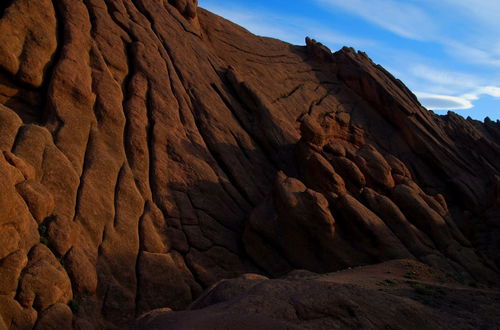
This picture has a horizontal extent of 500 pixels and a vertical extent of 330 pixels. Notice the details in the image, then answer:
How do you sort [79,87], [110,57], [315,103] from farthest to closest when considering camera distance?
1. [315,103]
2. [110,57]
3. [79,87]

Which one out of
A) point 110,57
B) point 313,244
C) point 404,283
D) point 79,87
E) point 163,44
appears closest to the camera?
point 404,283

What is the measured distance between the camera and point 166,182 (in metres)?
24.1

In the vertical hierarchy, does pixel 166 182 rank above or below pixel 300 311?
below

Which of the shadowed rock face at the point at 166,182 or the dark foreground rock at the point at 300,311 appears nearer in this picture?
the dark foreground rock at the point at 300,311

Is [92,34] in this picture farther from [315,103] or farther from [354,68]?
[354,68]

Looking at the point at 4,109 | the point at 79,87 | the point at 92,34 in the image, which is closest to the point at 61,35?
the point at 92,34

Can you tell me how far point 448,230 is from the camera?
88.1 feet

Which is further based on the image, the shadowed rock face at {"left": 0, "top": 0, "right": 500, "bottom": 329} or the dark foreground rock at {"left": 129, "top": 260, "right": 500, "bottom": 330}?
the shadowed rock face at {"left": 0, "top": 0, "right": 500, "bottom": 329}

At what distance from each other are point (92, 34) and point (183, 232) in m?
12.6

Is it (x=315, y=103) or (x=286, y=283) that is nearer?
(x=286, y=283)

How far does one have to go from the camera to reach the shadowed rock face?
57.9ft

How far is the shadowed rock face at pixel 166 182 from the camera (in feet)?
57.9

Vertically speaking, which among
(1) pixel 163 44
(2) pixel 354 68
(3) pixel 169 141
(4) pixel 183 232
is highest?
(2) pixel 354 68

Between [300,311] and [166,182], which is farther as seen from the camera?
[166,182]
